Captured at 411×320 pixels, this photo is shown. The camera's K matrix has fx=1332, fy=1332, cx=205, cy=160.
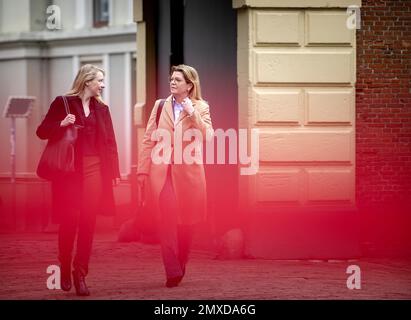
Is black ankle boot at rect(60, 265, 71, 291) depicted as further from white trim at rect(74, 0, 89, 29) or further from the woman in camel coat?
white trim at rect(74, 0, 89, 29)

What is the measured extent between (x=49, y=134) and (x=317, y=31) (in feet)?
15.4

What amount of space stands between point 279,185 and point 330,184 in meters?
0.61

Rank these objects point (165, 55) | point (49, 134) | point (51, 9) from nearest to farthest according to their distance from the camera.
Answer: point (49, 134) < point (165, 55) < point (51, 9)

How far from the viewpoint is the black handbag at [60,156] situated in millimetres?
11148

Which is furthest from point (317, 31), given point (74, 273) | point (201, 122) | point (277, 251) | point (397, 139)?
point (74, 273)

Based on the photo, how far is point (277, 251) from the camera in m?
15.0

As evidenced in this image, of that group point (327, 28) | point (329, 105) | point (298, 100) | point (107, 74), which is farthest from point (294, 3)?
point (107, 74)

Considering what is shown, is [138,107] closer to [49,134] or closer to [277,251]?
[277,251]


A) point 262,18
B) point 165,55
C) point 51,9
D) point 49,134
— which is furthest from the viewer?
point 51,9

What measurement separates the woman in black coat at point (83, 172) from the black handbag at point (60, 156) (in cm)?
5
